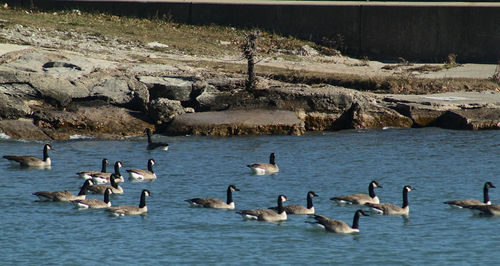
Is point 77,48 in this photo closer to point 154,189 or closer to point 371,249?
point 154,189

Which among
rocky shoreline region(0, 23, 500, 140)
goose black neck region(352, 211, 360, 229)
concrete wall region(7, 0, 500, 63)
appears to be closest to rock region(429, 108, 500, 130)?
rocky shoreline region(0, 23, 500, 140)

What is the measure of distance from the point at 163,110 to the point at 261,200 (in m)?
10.0

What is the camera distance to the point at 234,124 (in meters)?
33.2

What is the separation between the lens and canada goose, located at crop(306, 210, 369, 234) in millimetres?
20781

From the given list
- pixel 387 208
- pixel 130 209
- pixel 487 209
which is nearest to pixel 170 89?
pixel 130 209

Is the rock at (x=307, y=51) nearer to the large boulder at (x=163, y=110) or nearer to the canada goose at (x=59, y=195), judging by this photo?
the large boulder at (x=163, y=110)

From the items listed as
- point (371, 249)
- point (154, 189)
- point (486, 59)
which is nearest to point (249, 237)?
point (371, 249)

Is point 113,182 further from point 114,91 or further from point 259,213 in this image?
point 114,91

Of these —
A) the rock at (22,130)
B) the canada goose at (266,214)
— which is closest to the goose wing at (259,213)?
the canada goose at (266,214)

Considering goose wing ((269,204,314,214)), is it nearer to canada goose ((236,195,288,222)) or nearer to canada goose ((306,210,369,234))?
canada goose ((236,195,288,222))

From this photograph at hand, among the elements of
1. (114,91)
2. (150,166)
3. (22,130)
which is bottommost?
(150,166)

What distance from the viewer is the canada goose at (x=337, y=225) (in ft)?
68.2

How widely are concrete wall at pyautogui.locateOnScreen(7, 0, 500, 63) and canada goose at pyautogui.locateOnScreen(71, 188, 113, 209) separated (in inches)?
868

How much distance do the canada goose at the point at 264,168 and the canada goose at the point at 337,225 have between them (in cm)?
623
